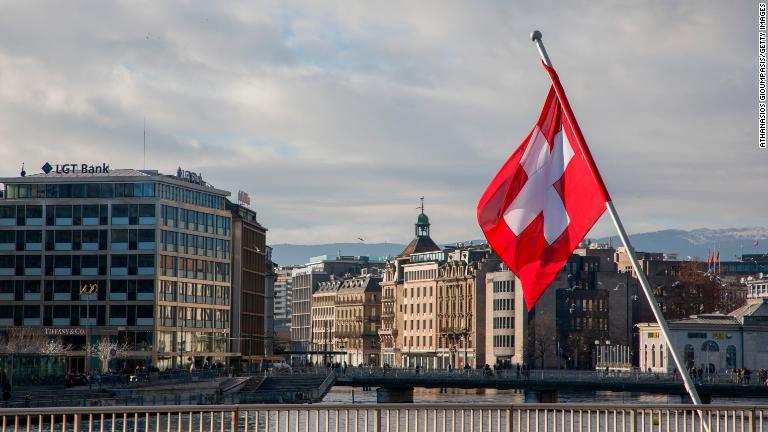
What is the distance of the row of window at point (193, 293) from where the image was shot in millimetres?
147875

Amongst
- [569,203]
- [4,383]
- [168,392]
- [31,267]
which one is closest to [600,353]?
[31,267]

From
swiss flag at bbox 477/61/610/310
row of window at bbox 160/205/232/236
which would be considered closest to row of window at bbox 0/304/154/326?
row of window at bbox 160/205/232/236

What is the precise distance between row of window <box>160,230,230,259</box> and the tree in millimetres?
10414

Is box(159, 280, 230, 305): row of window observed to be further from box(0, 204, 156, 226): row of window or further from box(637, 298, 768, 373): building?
box(637, 298, 768, 373): building

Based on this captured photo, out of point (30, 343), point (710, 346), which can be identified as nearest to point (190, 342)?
→ point (30, 343)

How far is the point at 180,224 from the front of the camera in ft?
491

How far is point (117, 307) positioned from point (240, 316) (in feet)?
108

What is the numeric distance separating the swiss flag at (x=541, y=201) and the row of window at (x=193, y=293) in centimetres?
12393

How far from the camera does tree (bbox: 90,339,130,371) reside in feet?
445

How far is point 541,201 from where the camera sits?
2475 cm

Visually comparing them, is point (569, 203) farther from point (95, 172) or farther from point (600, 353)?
point (600, 353)

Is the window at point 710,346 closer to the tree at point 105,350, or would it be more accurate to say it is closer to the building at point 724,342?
the building at point 724,342

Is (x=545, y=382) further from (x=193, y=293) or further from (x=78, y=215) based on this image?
(x=78, y=215)

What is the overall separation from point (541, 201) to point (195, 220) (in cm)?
13103
